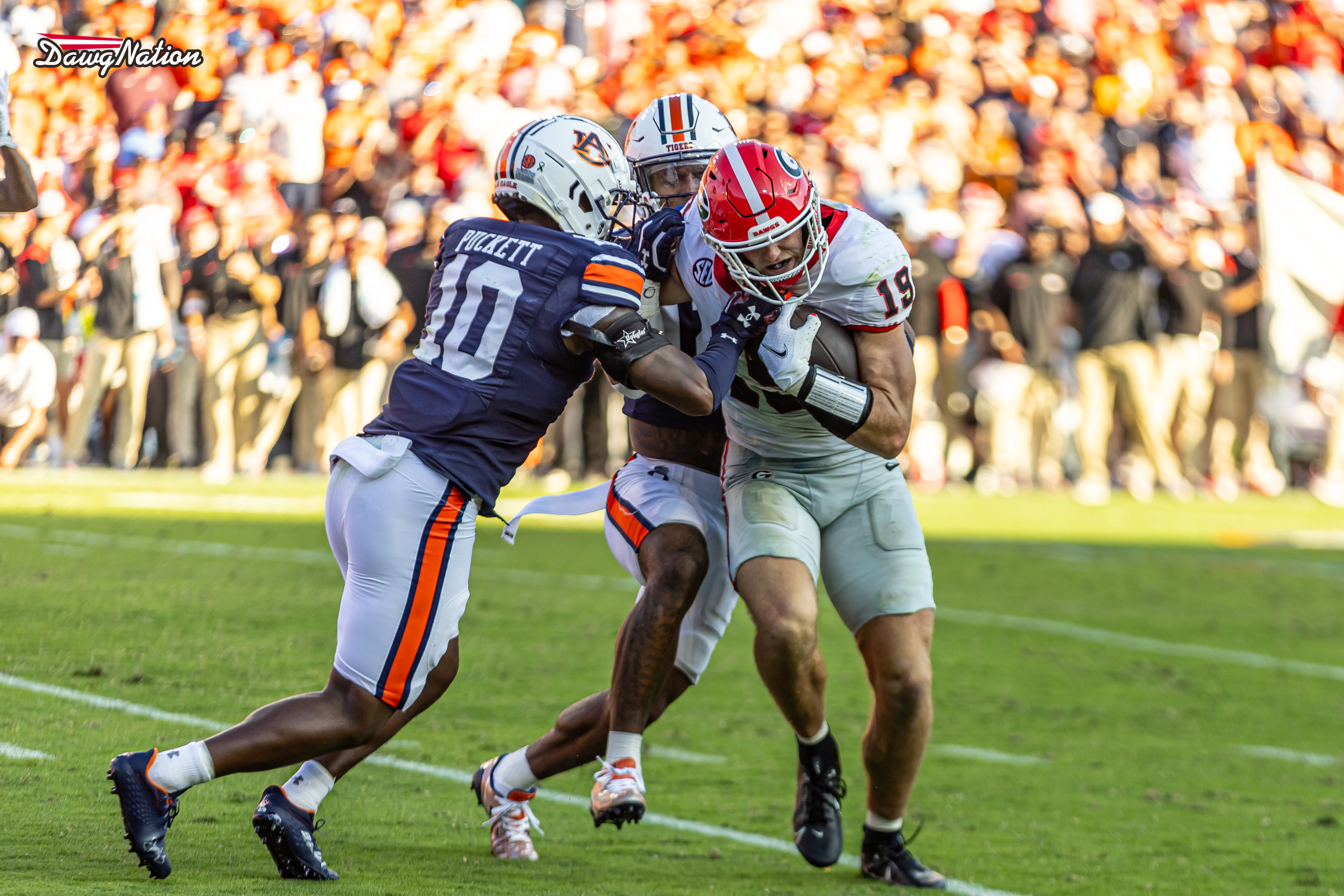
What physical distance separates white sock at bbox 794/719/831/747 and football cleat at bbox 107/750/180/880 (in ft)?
5.32

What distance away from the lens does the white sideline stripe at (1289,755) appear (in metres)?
6.38

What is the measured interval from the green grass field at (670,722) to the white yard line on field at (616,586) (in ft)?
0.13

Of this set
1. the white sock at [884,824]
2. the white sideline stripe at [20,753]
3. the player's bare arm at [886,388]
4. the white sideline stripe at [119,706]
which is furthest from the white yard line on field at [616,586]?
the player's bare arm at [886,388]

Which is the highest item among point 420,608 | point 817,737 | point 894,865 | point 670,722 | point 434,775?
point 420,608

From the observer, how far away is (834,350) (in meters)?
4.35

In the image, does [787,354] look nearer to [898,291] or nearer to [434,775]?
[898,291]

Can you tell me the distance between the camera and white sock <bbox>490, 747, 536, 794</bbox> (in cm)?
452

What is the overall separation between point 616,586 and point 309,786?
5.28 metres

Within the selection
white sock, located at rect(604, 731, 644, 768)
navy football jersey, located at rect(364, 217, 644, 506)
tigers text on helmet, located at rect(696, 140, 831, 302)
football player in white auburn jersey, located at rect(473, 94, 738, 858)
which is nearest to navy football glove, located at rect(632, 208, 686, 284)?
football player in white auburn jersey, located at rect(473, 94, 738, 858)

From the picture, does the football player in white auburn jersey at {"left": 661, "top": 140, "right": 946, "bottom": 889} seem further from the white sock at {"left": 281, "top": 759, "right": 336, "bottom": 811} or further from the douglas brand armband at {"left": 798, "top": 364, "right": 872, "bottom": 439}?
the white sock at {"left": 281, "top": 759, "right": 336, "bottom": 811}

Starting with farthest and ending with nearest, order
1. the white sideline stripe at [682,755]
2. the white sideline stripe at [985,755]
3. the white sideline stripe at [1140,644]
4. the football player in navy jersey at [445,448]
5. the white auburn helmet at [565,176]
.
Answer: the white sideline stripe at [1140,644], the white sideline stripe at [985,755], the white sideline stripe at [682,755], the white auburn helmet at [565,176], the football player in navy jersey at [445,448]

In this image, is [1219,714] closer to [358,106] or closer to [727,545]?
[727,545]

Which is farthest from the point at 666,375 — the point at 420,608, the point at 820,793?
the point at 820,793

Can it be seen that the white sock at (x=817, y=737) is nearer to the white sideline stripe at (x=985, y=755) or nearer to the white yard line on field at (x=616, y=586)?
the white sideline stripe at (x=985, y=755)
